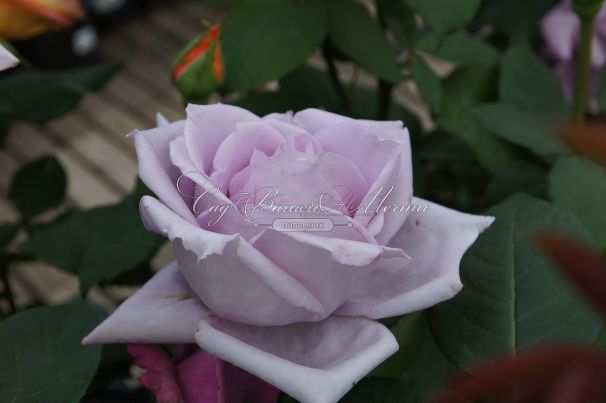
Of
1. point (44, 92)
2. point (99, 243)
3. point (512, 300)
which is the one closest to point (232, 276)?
point (512, 300)

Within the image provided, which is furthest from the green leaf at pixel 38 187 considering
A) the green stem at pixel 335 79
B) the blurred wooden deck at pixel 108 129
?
the blurred wooden deck at pixel 108 129

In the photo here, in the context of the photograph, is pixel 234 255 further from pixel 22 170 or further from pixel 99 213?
pixel 22 170

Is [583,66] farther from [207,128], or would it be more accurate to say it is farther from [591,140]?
[591,140]

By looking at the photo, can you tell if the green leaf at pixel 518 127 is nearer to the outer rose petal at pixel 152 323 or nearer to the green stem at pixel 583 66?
the green stem at pixel 583 66

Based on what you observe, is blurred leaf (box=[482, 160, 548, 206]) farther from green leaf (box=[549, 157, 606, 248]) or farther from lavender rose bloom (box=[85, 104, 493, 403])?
lavender rose bloom (box=[85, 104, 493, 403])

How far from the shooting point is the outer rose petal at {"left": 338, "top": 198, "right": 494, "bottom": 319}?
0.89ft

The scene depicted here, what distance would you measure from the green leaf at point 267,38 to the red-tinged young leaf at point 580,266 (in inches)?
13.4

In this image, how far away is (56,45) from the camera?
5.98 ft

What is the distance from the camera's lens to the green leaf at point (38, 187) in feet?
2.16

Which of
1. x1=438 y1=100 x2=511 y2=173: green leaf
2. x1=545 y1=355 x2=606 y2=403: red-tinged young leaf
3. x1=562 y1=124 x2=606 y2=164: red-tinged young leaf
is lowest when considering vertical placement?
x1=438 y1=100 x2=511 y2=173: green leaf

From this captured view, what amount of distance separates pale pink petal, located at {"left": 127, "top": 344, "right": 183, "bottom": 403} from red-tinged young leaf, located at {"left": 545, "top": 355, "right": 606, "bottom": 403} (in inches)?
8.2

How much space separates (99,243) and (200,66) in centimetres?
15

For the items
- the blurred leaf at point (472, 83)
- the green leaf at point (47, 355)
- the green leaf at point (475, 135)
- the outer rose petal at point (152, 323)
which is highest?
the outer rose petal at point (152, 323)

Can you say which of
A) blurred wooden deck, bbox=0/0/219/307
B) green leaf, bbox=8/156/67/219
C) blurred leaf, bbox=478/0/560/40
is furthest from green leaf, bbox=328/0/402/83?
blurred wooden deck, bbox=0/0/219/307
